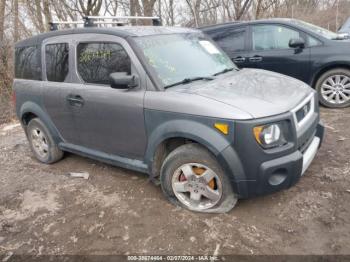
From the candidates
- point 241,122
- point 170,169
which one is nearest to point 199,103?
point 241,122

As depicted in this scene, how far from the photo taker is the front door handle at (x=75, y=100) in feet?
12.6

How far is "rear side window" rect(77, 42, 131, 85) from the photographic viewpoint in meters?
3.51

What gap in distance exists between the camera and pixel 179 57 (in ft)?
11.9

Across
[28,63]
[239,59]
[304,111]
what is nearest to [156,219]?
[304,111]

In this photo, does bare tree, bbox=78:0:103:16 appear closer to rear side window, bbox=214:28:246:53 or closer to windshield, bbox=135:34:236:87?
rear side window, bbox=214:28:246:53

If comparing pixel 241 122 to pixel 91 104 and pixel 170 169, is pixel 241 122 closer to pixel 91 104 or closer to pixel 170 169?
pixel 170 169

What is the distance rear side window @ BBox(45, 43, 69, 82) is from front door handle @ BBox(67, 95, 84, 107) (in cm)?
32

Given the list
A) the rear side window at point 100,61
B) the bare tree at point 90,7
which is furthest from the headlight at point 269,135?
the bare tree at point 90,7

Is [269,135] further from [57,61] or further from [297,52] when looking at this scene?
[297,52]

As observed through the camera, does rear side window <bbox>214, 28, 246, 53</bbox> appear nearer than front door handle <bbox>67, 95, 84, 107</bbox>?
No

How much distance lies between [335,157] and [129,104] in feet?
8.83

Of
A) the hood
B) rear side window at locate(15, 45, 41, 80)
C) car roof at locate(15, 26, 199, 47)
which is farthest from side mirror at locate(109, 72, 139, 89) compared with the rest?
rear side window at locate(15, 45, 41, 80)

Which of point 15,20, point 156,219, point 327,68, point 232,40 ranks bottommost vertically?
point 156,219

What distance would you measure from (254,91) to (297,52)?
348 centimetres
